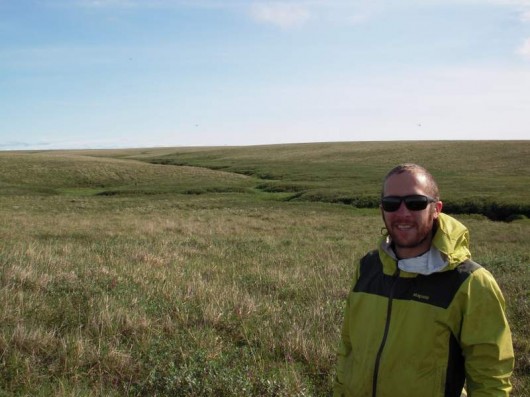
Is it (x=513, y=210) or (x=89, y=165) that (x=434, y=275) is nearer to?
(x=513, y=210)

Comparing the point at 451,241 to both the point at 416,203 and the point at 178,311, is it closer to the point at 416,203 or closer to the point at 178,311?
the point at 416,203

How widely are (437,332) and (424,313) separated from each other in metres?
0.13

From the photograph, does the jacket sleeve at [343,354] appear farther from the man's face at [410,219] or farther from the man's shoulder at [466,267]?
the man's shoulder at [466,267]

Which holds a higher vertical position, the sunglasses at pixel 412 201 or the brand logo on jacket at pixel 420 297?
the sunglasses at pixel 412 201

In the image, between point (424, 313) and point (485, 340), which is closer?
point (485, 340)

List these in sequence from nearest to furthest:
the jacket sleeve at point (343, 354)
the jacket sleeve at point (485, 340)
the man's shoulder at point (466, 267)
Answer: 1. the jacket sleeve at point (485, 340)
2. the man's shoulder at point (466, 267)
3. the jacket sleeve at point (343, 354)

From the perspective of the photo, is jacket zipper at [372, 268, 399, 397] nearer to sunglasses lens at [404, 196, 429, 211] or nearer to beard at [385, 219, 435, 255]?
beard at [385, 219, 435, 255]

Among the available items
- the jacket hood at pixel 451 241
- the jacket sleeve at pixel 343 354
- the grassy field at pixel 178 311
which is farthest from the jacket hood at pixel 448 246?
the grassy field at pixel 178 311

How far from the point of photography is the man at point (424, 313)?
271 cm

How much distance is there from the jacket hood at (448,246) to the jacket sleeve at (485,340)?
0.14 meters

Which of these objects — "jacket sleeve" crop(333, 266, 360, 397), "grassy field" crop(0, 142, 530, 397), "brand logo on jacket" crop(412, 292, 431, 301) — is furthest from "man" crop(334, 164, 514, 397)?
"grassy field" crop(0, 142, 530, 397)

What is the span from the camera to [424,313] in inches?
113

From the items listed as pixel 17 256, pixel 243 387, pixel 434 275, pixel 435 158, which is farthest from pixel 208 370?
pixel 435 158

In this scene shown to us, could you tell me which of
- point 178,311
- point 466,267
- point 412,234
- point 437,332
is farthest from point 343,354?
point 178,311
